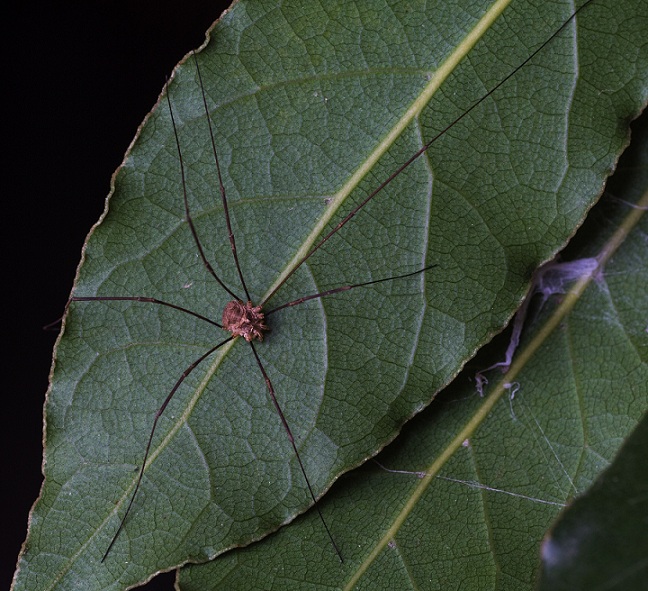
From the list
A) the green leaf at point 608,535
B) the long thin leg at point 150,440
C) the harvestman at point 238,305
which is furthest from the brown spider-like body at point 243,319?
the green leaf at point 608,535

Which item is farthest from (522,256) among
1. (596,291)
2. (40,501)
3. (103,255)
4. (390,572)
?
(40,501)

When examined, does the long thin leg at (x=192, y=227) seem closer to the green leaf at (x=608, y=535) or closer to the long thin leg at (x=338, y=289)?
the long thin leg at (x=338, y=289)

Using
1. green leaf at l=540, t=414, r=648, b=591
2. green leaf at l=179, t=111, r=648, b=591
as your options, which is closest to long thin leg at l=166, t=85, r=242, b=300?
green leaf at l=179, t=111, r=648, b=591

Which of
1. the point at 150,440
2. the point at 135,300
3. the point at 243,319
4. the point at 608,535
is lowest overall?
the point at 608,535

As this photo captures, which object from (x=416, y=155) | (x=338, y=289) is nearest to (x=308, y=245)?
(x=338, y=289)

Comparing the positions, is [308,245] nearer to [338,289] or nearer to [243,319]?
[338,289]

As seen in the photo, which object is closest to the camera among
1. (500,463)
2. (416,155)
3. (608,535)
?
(608,535)
